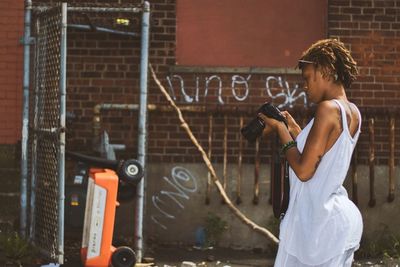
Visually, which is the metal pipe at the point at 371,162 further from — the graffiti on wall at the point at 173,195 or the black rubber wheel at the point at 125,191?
the black rubber wheel at the point at 125,191

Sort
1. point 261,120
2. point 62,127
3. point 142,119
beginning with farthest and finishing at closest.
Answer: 1. point 142,119
2. point 62,127
3. point 261,120

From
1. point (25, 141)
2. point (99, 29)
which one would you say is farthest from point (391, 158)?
point (25, 141)

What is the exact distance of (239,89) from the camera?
8.64 m

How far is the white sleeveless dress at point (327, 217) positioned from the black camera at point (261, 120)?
0.25m

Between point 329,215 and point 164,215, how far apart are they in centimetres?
504

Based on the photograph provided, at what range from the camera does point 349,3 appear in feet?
28.3

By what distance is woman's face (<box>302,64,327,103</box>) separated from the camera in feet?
12.4

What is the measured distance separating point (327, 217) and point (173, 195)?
4.99 m

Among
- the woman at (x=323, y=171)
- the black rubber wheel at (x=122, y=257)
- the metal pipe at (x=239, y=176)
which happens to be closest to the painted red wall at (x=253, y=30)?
the metal pipe at (x=239, y=176)

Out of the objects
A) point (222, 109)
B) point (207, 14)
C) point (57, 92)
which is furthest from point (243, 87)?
point (57, 92)

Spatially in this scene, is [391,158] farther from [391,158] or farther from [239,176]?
[239,176]

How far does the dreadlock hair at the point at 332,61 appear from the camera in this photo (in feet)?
12.4

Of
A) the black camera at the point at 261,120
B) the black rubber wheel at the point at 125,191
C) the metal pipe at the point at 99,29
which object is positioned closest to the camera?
the black camera at the point at 261,120

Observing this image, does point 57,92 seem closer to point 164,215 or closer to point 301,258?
point 164,215
